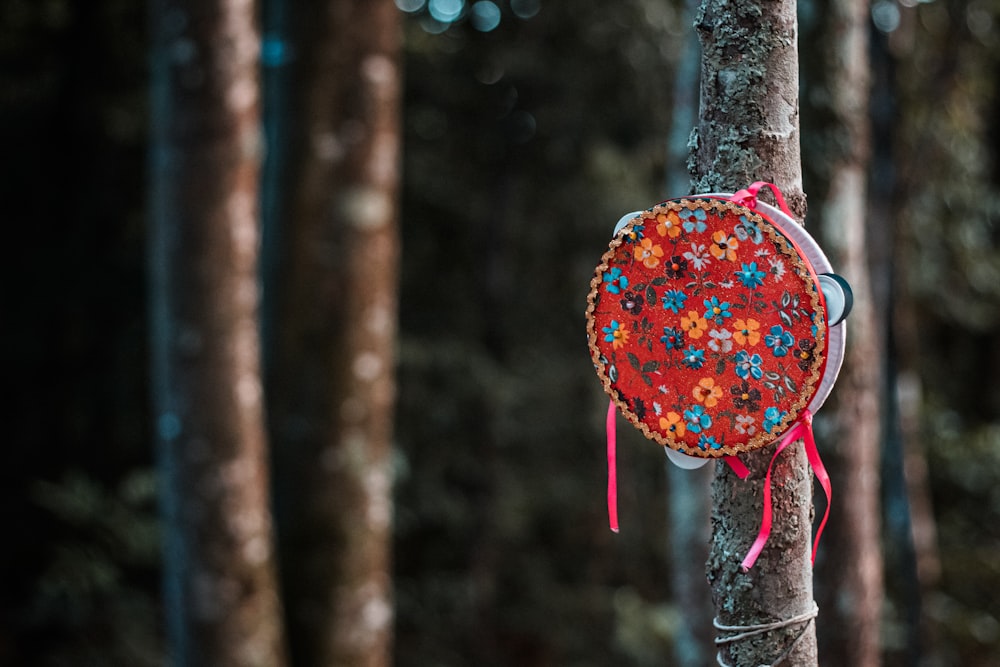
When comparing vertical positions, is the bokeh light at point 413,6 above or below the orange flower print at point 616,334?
above

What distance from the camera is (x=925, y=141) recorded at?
4102 millimetres

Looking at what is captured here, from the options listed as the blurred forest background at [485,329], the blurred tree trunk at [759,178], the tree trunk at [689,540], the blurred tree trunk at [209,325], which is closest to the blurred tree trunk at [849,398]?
the tree trunk at [689,540]

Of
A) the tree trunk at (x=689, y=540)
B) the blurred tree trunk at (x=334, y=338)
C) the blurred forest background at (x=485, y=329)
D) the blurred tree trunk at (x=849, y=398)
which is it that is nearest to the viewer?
the blurred tree trunk at (x=849, y=398)

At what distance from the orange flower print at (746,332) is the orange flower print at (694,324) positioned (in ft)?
0.11

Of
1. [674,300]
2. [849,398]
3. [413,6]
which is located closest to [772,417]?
[674,300]

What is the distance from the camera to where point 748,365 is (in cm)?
101

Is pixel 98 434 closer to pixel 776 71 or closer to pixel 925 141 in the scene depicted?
pixel 925 141

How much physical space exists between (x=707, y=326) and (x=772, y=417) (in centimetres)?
12

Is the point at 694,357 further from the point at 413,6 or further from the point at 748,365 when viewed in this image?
the point at 413,6

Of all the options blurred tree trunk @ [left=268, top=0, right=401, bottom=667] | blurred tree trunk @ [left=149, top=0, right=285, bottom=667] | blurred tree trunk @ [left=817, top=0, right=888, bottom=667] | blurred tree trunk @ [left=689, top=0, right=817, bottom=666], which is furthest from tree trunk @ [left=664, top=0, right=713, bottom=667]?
blurred tree trunk @ [left=689, top=0, right=817, bottom=666]

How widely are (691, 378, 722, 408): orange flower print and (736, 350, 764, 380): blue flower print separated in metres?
0.03

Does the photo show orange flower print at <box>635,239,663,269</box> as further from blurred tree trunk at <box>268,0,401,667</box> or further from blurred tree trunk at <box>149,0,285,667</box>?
blurred tree trunk at <box>268,0,401,667</box>

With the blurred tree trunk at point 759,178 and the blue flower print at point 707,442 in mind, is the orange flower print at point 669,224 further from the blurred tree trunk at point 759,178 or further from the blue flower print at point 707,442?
the blue flower print at point 707,442

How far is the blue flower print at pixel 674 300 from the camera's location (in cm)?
103
